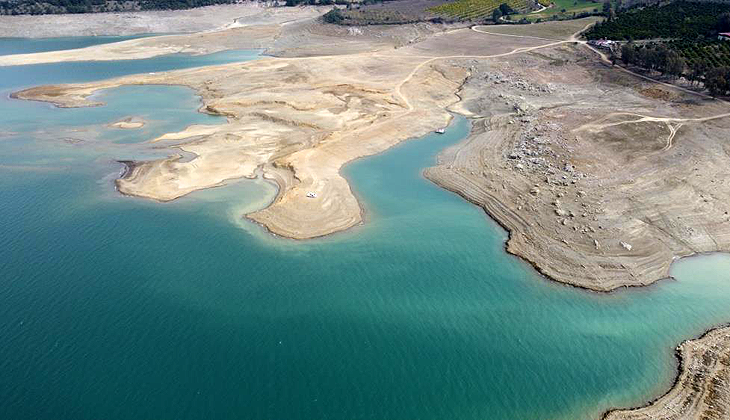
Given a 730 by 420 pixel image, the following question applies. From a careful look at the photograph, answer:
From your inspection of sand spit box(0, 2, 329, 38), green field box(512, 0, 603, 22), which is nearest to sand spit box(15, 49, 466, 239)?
green field box(512, 0, 603, 22)

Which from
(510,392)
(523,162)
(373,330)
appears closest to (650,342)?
(510,392)

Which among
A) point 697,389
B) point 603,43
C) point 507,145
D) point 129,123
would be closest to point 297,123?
point 129,123

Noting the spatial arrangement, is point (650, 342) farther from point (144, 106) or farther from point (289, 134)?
point (144, 106)

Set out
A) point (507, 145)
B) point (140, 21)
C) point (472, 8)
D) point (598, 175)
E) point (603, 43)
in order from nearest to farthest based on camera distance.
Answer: point (598, 175) → point (507, 145) → point (603, 43) → point (472, 8) → point (140, 21)

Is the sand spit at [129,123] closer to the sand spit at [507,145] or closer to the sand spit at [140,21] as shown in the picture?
the sand spit at [507,145]

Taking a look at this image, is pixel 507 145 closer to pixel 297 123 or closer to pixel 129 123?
pixel 297 123

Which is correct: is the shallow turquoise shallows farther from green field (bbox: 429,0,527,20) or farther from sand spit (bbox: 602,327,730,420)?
green field (bbox: 429,0,527,20)

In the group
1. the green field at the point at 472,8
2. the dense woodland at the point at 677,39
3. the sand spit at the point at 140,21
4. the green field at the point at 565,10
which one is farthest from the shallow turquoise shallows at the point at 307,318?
the sand spit at the point at 140,21
